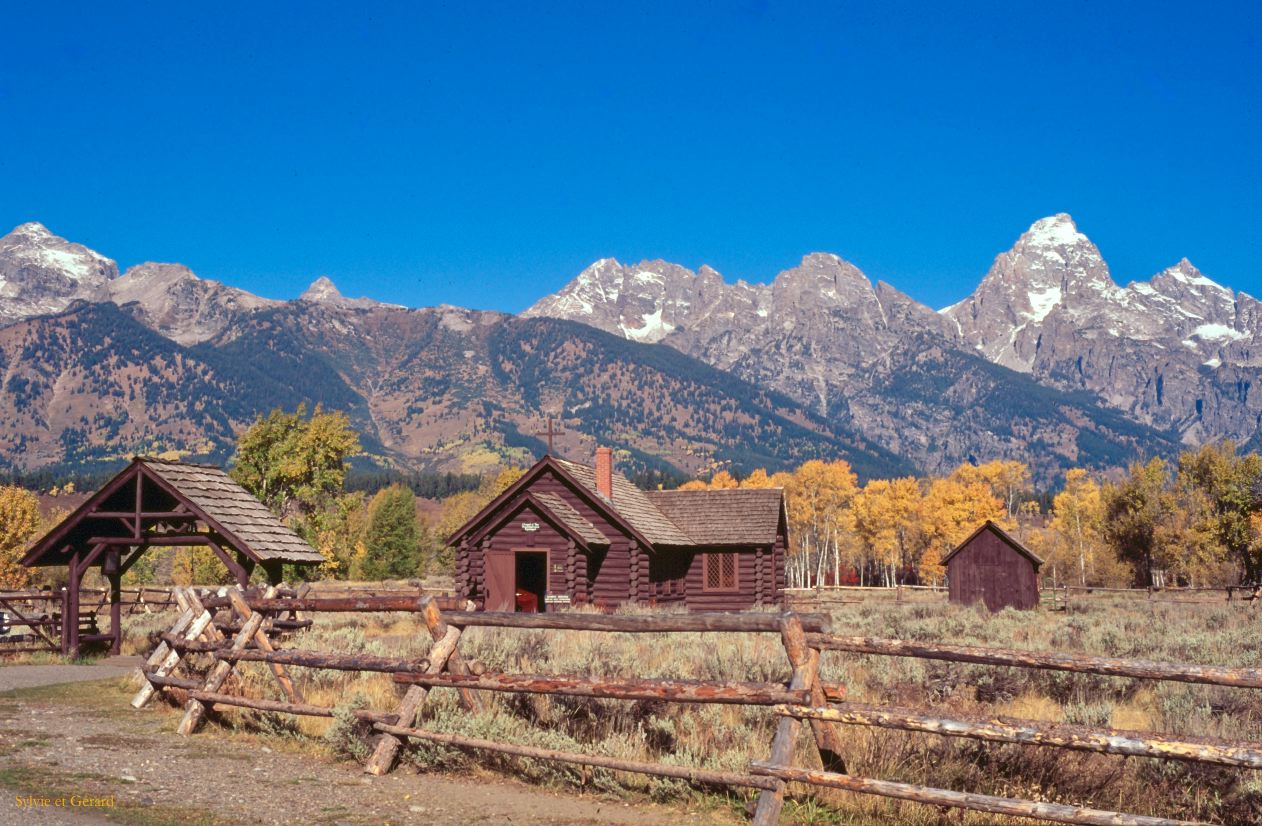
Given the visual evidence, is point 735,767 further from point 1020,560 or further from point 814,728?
point 1020,560

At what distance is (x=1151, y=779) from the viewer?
28.5ft

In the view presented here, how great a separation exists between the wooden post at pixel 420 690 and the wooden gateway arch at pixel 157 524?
30.2 feet

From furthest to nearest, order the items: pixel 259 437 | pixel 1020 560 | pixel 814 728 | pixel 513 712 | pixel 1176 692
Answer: pixel 259 437, pixel 1020 560, pixel 1176 692, pixel 513 712, pixel 814 728

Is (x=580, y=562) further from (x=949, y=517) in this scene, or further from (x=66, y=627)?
(x=949, y=517)

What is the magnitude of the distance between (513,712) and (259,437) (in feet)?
143

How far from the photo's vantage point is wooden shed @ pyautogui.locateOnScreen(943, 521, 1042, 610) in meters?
40.6

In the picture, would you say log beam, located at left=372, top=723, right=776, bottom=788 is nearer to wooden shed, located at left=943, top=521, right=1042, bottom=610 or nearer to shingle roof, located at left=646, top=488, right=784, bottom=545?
shingle roof, located at left=646, top=488, right=784, bottom=545

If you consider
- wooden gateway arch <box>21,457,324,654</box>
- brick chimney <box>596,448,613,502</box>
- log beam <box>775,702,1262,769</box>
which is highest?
brick chimney <box>596,448,613,502</box>

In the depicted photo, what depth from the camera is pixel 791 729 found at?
814 centimetres

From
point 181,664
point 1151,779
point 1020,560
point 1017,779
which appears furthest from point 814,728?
point 1020,560

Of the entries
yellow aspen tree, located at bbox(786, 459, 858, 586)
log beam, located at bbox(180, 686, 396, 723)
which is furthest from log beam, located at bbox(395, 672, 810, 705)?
yellow aspen tree, located at bbox(786, 459, 858, 586)

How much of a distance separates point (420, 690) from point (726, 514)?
30286mm

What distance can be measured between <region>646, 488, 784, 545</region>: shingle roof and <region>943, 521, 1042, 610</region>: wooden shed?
793 cm

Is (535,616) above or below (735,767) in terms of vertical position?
above
